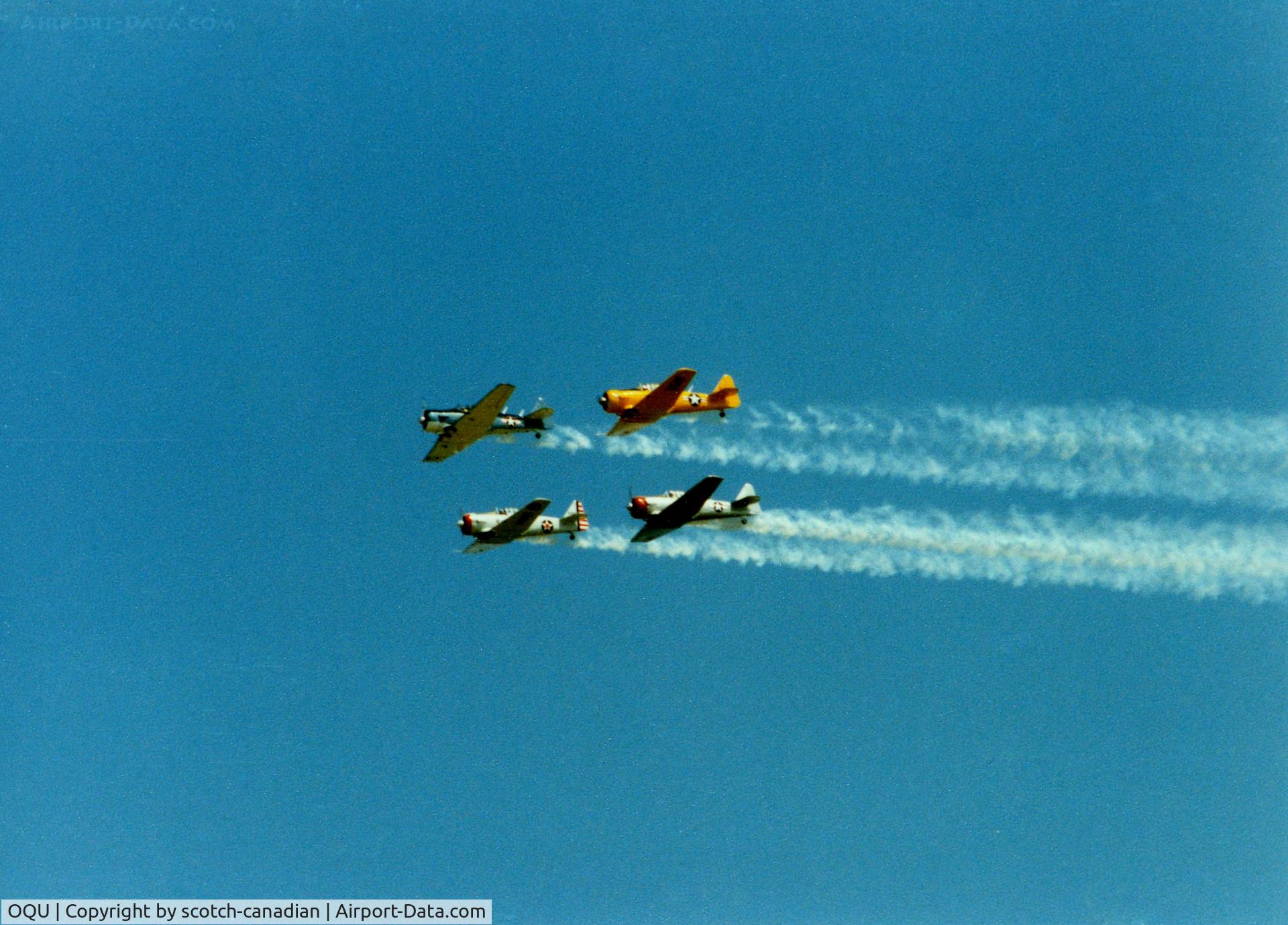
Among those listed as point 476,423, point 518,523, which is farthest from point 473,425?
point 518,523

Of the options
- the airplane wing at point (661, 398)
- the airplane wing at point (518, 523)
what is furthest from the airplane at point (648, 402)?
the airplane wing at point (518, 523)

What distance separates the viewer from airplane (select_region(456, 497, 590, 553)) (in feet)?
244

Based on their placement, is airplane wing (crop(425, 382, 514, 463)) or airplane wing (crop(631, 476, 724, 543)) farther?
airplane wing (crop(425, 382, 514, 463))

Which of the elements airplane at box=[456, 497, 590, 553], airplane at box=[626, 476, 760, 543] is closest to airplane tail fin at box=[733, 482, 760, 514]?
airplane at box=[626, 476, 760, 543]

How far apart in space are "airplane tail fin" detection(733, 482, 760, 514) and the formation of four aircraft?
0.10 ft

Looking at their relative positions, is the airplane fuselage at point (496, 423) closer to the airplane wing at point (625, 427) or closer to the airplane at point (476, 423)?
the airplane at point (476, 423)

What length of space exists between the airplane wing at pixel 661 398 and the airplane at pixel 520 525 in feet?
17.7

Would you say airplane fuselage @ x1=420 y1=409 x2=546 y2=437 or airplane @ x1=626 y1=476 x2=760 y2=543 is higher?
airplane fuselage @ x1=420 y1=409 x2=546 y2=437

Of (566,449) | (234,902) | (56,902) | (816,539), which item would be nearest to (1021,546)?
(816,539)

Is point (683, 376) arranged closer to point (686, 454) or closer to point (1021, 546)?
point (686, 454)

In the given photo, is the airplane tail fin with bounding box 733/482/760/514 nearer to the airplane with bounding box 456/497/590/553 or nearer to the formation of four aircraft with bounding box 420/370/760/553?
the formation of four aircraft with bounding box 420/370/760/553

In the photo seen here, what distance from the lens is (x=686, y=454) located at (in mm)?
77500

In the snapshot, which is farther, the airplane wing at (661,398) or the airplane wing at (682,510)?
the airplane wing at (661,398)

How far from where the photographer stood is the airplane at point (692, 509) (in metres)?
71.2
